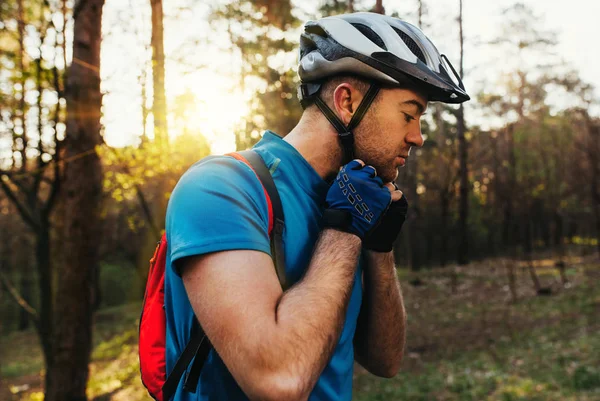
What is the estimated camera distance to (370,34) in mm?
2189

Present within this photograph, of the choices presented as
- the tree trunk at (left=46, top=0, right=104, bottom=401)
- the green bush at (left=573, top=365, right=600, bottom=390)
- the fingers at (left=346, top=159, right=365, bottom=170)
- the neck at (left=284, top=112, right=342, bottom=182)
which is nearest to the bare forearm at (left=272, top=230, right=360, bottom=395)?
the fingers at (left=346, top=159, right=365, bottom=170)

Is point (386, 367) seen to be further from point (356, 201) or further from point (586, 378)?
point (586, 378)

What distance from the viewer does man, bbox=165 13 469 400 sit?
4.62 feet

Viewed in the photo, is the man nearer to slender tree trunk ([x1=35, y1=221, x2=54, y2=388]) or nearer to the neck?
the neck

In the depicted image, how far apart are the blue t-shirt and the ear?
0.79 feet

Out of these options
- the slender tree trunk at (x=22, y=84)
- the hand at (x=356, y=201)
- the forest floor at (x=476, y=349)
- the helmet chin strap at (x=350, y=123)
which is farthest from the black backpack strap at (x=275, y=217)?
the forest floor at (x=476, y=349)

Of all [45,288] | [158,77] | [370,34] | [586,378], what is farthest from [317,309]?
[158,77]

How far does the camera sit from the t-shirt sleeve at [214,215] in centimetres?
146

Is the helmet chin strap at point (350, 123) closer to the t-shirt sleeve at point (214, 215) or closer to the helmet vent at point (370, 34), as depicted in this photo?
the helmet vent at point (370, 34)

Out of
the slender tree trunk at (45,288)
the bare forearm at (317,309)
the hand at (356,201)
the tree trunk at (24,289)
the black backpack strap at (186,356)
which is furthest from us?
the tree trunk at (24,289)

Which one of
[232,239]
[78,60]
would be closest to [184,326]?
[232,239]

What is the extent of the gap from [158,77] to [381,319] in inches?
444

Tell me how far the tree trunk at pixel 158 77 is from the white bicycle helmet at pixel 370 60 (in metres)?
8.72

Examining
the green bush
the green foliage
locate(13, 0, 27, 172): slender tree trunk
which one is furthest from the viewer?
the green foliage
